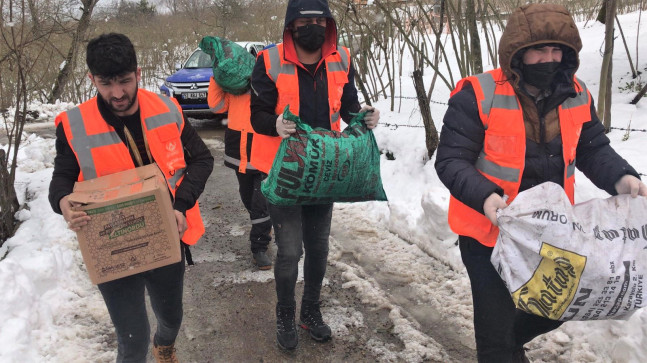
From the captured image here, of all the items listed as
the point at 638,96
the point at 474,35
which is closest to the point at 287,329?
the point at 474,35

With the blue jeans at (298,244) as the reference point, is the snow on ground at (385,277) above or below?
below

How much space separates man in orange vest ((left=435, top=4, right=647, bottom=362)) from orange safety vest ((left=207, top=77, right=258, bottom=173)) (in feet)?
7.85

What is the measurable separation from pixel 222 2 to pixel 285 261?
25.1 metres

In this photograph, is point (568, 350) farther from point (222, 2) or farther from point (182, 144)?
point (222, 2)

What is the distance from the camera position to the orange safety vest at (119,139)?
7.19 feet

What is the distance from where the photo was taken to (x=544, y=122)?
7.03ft

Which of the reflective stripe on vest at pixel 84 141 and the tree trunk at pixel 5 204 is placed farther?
the tree trunk at pixel 5 204

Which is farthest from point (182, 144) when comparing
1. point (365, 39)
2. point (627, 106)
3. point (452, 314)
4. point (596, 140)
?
point (365, 39)

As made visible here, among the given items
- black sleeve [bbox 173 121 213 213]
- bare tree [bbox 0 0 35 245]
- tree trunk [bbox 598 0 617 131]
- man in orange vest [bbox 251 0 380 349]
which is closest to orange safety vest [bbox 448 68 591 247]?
man in orange vest [bbox 251 0 380 349]

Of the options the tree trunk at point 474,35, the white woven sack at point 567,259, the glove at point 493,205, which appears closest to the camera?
the white woven sack at point 567,259

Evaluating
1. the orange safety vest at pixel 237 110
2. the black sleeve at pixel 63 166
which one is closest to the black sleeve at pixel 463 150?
the black sleeve at pixel 63 166

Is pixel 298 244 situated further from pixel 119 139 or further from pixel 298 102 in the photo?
pixel 119 139

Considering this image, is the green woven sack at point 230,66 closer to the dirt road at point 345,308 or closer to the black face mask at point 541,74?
the dirt road at point 345,308

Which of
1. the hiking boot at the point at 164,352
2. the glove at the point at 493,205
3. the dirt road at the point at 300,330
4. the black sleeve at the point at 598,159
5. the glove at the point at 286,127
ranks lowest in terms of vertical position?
the dirt road at the point at 300,330
